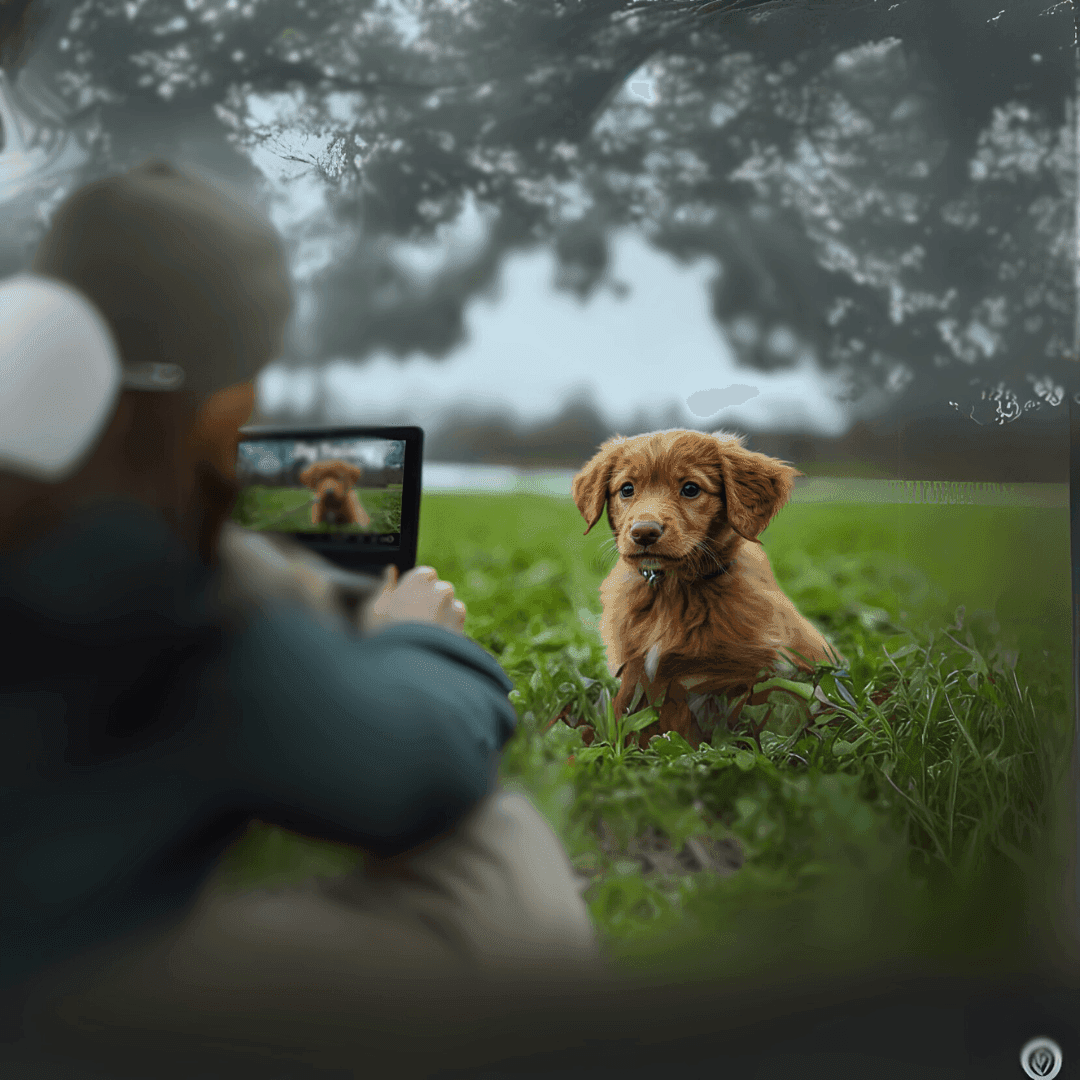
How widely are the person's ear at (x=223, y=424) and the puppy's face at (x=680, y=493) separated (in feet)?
1.77

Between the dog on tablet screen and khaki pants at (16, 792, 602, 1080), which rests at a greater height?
the dog on tablet screen

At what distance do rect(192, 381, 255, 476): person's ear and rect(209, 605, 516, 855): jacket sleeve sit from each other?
0.73ft

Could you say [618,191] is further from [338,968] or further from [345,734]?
[338,968]

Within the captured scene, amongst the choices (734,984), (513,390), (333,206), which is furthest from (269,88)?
(734,984)

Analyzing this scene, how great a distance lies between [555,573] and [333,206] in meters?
0.93

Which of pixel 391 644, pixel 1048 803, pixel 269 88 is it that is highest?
pixel 269 88

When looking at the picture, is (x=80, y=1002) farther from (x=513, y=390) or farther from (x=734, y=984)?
(x=513, y=390)

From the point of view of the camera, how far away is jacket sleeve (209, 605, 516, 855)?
2.97 ft

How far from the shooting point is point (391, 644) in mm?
1009

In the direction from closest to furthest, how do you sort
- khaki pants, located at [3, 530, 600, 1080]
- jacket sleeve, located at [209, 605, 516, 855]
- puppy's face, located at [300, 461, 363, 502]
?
jacket sleeve, located at [209, 605, 516, 855], khaki pants, located at [3, 530, 600, 1080], puppy's face, located at [300, 461, 363, 502]

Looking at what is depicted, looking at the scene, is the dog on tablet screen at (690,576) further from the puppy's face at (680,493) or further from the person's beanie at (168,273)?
the person's beanie at (168,273)

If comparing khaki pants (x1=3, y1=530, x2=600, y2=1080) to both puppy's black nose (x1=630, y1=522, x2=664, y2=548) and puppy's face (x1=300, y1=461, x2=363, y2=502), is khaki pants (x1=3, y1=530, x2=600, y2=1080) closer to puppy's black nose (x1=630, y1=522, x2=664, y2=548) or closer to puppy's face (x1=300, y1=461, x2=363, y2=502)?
puppy's face (x1=300, y1=461, x2=363, y2=502)

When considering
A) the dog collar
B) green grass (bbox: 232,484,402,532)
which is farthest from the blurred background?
the dog collar

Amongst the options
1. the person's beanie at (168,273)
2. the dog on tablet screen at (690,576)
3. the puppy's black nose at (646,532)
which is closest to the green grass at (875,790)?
the dog on tablet screen at (690,576)
